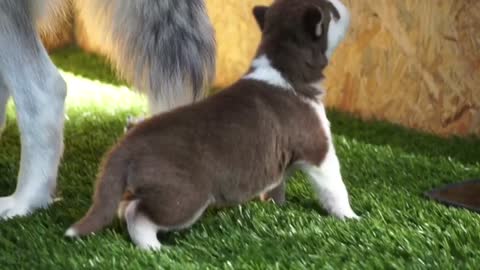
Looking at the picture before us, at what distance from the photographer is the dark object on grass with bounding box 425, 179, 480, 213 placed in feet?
6.52

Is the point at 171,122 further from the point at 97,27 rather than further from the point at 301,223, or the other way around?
the point at 97,27

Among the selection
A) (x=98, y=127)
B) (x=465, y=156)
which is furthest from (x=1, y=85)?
(x=465, y=156)

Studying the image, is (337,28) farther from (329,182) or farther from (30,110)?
(30,110)

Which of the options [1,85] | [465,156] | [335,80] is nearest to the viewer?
[1,85]

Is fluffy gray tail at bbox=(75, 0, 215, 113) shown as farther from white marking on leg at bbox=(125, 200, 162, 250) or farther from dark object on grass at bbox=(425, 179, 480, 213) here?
dark object on grass at bbox=(425, 179, 480, 213)

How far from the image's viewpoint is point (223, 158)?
166cm

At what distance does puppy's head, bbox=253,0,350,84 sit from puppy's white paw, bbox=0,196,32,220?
0.64 meters

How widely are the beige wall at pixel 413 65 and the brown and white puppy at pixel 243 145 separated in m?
1.08

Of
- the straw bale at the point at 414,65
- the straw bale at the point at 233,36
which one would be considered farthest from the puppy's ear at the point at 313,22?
the straw bale at the point at 233,36

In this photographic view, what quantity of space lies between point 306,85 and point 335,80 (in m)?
1.49

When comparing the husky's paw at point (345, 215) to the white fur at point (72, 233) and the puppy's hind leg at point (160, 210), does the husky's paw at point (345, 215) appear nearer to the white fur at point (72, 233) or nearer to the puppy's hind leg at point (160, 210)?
the puppy's hind leg at point (160, 210)

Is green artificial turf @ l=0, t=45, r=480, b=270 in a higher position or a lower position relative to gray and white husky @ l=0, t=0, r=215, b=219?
lower

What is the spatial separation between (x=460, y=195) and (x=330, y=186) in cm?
44

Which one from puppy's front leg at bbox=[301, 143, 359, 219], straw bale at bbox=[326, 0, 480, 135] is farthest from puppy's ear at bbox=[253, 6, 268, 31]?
straw bale at bbox=[326, 0, 480, 135]
